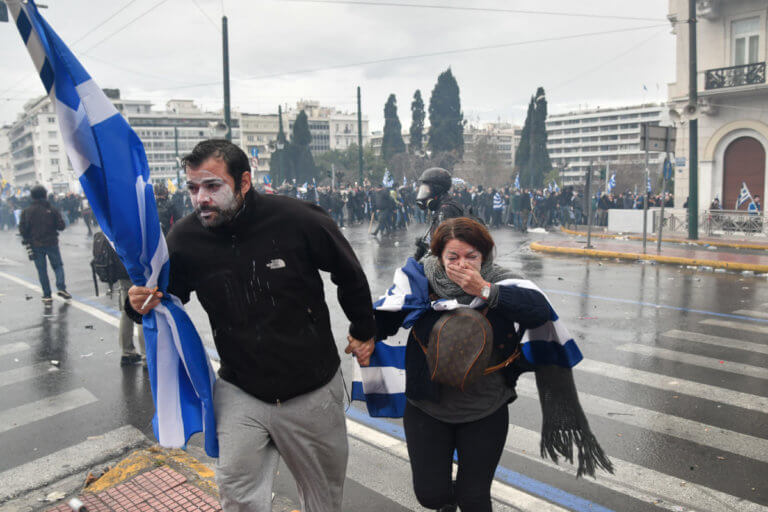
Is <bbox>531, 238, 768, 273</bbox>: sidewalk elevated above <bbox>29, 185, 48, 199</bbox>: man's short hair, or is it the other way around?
<bbox>29, 185, 48, 199</bbox>: man's short hair

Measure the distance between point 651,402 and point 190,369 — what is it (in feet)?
13.4

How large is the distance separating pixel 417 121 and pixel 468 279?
70742mm

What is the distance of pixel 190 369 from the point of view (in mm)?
2785

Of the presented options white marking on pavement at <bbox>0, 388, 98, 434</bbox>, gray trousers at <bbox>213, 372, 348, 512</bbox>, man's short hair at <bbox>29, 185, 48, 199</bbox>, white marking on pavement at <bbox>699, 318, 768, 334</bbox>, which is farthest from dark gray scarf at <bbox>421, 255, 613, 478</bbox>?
man's short hair at <bbox>29, 185, 48, 199</bbox>

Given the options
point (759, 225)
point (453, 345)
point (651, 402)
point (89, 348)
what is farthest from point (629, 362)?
point (759, 225)

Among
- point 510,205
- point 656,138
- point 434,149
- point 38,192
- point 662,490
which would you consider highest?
point 434,149

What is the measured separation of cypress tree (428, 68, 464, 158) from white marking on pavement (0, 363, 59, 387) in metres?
58.8

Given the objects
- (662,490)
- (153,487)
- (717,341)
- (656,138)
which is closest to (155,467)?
(153,487)

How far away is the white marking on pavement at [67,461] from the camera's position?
400 centimetres

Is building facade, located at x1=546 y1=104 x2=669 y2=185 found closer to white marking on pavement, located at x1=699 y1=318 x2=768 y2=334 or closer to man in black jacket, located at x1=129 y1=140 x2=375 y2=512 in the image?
white marking on pavement, located at x1=699 y1=318 x2=768 y2=334

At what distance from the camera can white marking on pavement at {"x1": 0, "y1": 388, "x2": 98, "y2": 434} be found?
511 centimetres

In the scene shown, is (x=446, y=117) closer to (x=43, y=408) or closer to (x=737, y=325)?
(x=737, y=325)

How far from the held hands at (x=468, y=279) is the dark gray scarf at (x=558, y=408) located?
13 centimetres

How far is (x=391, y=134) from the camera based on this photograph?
2783 inches
